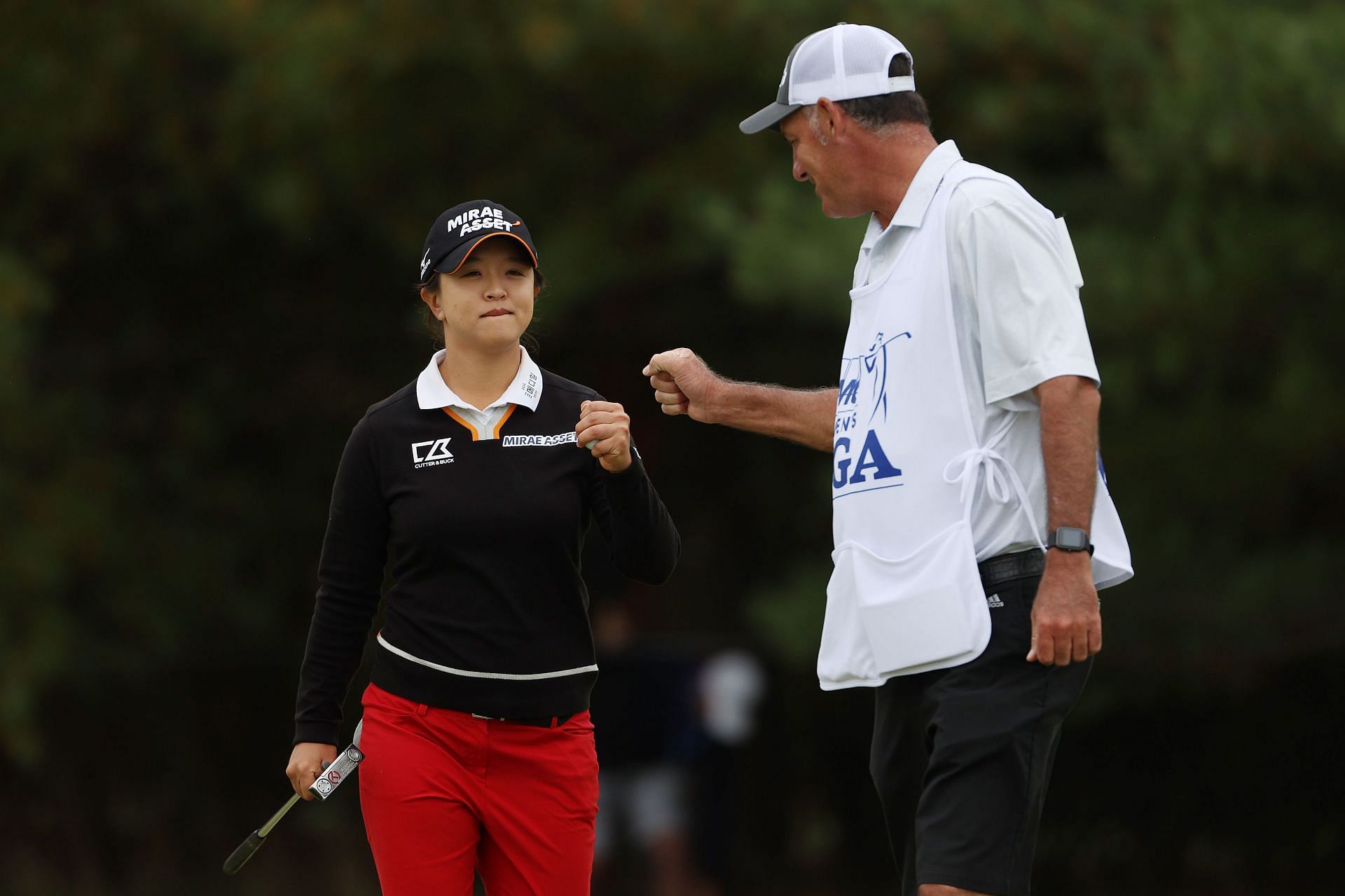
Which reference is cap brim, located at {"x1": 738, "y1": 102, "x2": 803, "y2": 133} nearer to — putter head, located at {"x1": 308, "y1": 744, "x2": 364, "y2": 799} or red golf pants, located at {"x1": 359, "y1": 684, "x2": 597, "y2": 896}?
red golf pants, located at {"x1": 359, "y1": 684, "x2": 597, "y2": 896}

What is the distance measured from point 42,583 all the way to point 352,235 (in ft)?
7.88

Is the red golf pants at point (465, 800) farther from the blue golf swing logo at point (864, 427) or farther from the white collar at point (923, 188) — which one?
the white collar at point (923, 188)

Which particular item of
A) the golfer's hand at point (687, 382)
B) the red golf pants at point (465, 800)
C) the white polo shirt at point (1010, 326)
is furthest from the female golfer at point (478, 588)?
the white polo shirt at point (1010, 326)

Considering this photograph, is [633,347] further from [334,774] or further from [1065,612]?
[1065,612]

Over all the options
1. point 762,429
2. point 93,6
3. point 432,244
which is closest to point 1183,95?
point 762,429

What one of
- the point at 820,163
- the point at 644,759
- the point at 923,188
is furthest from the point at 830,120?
the point at 644,759

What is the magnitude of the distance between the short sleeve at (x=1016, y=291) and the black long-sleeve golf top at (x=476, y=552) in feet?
2.27

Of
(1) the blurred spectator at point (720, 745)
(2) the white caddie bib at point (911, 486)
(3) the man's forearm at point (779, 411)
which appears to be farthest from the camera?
(1) the blurred spectator at point (720, 745)

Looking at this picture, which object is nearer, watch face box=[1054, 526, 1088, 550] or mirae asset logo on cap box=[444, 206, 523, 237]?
watch face box=[1054, 526, 1088, 550]

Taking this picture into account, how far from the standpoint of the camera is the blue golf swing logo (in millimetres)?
3145

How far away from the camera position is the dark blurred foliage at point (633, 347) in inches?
289

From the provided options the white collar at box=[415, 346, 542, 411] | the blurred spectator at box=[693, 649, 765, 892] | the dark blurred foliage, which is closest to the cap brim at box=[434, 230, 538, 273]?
the white collar at box=[415, 346, 542, 411]

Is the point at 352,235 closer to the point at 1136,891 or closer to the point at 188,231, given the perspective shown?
the point at 188,231

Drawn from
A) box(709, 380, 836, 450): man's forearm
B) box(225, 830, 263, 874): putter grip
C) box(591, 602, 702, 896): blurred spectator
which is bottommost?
box(591, 602, 702, 896): blurred spectator
